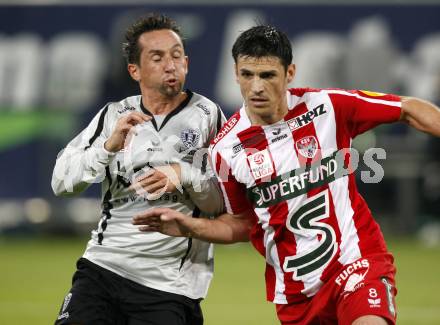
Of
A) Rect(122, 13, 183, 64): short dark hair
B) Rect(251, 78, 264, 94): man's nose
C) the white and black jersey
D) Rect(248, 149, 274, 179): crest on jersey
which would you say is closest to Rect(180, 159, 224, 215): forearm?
the white and black jersey

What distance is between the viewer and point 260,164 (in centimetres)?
514

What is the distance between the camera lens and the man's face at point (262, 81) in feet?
16.4

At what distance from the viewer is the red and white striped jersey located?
5.04m

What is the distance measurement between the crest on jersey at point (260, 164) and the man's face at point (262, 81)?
241mm

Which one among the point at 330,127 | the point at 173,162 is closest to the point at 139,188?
the point at 173,162

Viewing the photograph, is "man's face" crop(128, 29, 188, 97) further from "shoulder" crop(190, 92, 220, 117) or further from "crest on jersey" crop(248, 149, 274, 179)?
"crest on jersey" crop(248, 149, 274, 179)

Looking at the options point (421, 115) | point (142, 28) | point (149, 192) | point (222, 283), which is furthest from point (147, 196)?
point (222, 283)

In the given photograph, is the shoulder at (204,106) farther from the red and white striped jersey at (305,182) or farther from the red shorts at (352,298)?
the red shorts at (352,298)

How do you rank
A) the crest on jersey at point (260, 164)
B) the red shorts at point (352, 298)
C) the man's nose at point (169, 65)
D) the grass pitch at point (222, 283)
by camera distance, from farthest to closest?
the grass pitch at point (222, 283), the man's nose at point (169, 65), the crest on jersey at point (260, 164), the red shorts at point (352, 298)

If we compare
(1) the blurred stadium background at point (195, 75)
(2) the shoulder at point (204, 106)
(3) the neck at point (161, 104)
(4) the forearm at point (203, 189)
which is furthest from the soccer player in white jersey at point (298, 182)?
(1) the blurred stadium background at point (195, 75)

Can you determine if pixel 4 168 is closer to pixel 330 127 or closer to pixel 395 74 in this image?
pixel 395 74

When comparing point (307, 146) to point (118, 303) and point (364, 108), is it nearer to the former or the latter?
point (364, 108)

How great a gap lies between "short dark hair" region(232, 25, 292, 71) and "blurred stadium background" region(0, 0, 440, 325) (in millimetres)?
9006

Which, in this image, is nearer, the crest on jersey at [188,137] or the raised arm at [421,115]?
the raised arm at [421,115]
